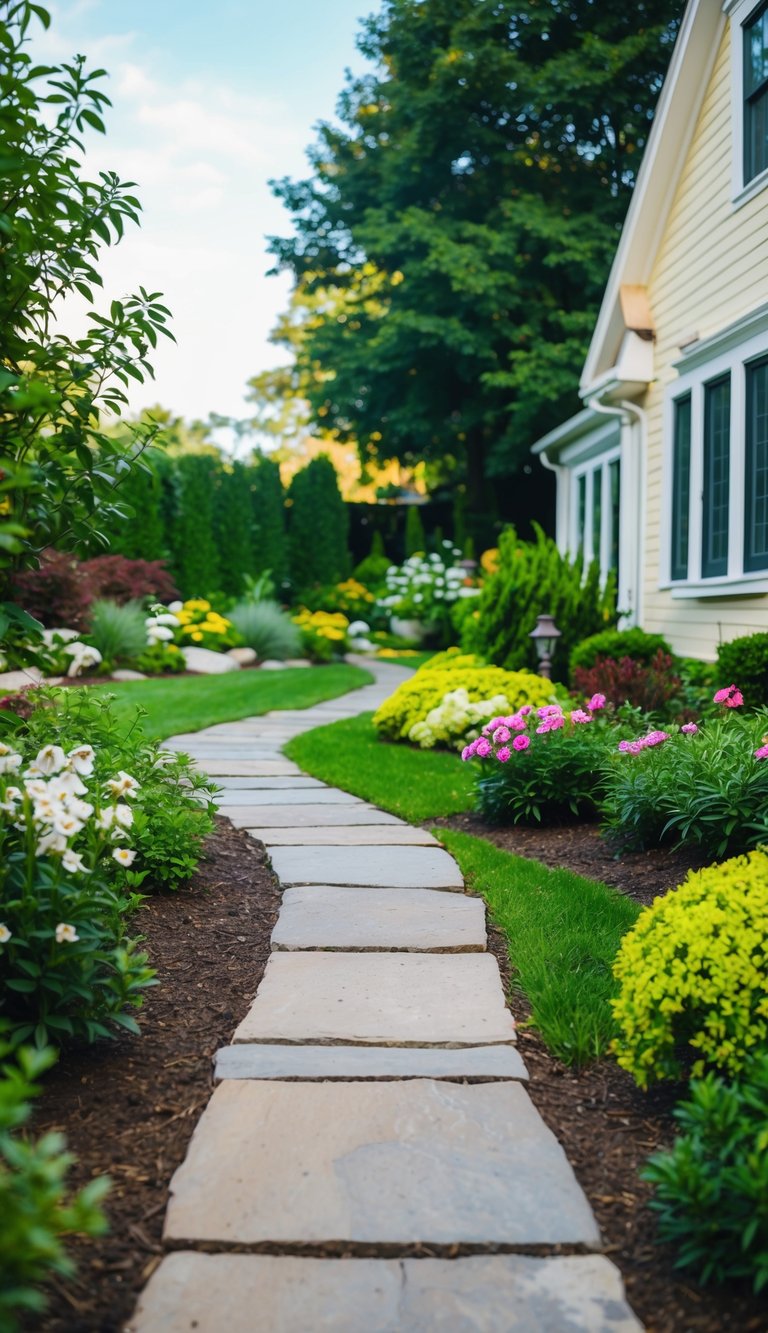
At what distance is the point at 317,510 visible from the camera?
58.4 ft

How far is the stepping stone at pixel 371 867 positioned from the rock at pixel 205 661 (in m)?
7.60

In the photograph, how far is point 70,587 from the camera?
9516 mm

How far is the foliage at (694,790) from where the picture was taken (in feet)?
11.3

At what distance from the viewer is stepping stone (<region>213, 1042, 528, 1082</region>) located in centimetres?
217

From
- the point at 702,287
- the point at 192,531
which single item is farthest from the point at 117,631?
the point at 702,287

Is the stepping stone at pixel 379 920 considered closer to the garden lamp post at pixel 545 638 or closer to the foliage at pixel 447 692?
the foliage at pixel 447 692

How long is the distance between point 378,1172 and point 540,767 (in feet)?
9.46

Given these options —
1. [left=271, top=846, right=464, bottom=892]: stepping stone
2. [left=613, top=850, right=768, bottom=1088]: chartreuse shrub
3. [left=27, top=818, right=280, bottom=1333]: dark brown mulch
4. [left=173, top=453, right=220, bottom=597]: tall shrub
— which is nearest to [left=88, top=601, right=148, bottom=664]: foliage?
[left=173, top=453, right=220, bottom=597]: tall shrub

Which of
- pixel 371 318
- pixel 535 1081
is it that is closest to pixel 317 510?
pixel 371 318

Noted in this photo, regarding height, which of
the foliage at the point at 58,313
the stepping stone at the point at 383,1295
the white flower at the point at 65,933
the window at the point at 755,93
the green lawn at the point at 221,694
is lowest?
the stepping stone at the point at 383,1295

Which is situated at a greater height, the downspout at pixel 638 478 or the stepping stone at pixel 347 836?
the downspout at pixel 638 478

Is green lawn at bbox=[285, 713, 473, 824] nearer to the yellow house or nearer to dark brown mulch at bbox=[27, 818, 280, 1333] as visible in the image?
dark brown mulch at bbox=[27, 818, 280, 1333]

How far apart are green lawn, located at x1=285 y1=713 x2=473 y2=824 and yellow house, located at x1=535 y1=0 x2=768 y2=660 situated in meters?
2.46

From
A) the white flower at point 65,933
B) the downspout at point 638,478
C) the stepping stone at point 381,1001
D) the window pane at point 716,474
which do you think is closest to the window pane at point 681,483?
the window pane at point 716,474
